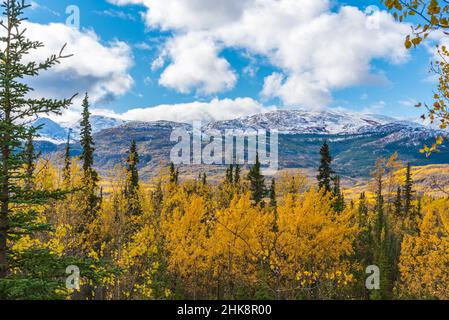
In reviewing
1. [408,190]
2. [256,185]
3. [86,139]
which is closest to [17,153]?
[86,139]

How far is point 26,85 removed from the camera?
32.7ft

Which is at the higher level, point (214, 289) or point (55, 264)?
point (55, 264)

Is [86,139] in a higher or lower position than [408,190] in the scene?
higher

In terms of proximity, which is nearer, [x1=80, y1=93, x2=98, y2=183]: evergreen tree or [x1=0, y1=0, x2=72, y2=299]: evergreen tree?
[x1=0, y1=0, x2=72, y2=299]: evergreen tree

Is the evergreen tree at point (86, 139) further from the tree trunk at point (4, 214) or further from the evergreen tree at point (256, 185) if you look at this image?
the tree trunk at point (4, 214)

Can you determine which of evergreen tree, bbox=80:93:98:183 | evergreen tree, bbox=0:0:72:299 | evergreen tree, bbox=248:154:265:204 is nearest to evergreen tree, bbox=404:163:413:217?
evergreen tree, bbox=248:154:265:204

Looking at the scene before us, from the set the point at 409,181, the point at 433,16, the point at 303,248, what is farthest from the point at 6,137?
the point at 409,181

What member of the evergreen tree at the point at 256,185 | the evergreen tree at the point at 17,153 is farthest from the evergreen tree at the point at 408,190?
the evergreen tree at the point at 17,153

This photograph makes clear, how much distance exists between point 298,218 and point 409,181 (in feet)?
164

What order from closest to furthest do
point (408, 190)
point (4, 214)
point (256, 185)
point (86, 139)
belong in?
point (4, 214), point (86, 139), point (256, 185), point (408, 190)

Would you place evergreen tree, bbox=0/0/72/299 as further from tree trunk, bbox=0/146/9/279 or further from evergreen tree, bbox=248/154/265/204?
evergreen tree, bbox=248/154/265/204

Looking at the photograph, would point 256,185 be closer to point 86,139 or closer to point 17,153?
point 86,139
